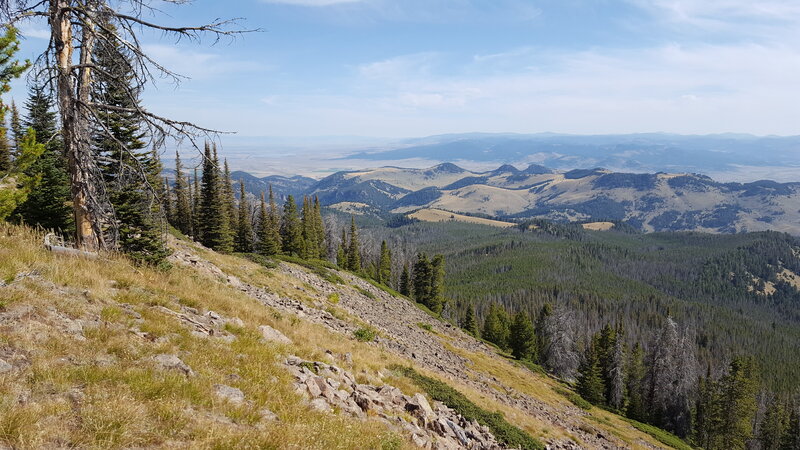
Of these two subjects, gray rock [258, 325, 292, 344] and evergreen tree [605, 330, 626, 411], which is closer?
gray rock [258, 325, 292, 344]

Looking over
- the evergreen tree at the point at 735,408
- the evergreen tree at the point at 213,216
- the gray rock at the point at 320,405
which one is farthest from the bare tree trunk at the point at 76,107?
the evergreen tree at the point at 735,408

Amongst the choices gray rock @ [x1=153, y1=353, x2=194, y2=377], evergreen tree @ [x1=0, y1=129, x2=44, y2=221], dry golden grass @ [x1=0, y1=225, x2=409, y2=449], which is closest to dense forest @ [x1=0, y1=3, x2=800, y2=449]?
evergreen tree @ [x1=0, y1=129, x2=44, y2=221]

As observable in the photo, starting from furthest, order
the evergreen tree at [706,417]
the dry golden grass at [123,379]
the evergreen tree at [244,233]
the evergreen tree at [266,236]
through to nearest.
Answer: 1. the evergreen tree at [244,233]
2. the evergreen tree at [266,236]
3. the evergreen tree at [706,417]
4. the dry golden grass at [123,379]

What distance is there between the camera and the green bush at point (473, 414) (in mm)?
14182

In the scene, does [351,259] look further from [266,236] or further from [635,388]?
[635,388]

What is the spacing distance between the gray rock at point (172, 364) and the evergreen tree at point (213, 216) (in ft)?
150

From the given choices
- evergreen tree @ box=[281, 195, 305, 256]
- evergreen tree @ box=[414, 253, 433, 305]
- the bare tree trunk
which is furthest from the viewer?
evergreen tree @ box=[414, 253, 433, 305]

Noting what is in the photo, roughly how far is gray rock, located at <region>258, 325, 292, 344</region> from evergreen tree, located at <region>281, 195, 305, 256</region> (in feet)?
191

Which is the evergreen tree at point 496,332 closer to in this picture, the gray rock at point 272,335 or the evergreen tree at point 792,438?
the evergreen tree at point 792,438

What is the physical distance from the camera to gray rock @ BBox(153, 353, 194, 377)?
288 inches

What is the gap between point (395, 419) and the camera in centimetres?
966

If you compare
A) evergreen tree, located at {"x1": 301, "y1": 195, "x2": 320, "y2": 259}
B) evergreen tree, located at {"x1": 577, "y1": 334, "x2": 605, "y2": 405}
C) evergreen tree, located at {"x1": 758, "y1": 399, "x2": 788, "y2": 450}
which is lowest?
evergreen tree, located at {"x1": 758, "y1": 399, "x2": 788, "y2": 450}

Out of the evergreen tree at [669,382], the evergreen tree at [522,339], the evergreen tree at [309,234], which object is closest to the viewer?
the evergreen tree at [669,382]

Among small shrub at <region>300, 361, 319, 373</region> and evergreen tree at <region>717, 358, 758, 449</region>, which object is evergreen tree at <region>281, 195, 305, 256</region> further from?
evergreen tree at <region>717, 358, 758, 449</region>
